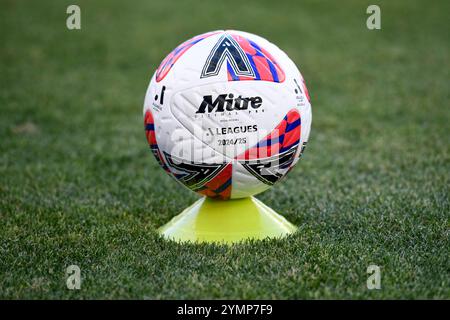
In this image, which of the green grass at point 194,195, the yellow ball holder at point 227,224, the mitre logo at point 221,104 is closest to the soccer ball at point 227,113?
the mitre logo at point 221,104

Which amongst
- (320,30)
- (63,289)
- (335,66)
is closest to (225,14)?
(320,30)

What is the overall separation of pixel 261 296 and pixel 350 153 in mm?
3606

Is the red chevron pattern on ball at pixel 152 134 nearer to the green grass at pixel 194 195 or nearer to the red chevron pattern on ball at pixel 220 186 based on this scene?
the red chevron pattern on ball at pixel 220 186

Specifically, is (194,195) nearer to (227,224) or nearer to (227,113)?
(227,224)

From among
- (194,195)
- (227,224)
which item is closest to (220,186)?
(227,224)

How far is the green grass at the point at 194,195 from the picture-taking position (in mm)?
3992

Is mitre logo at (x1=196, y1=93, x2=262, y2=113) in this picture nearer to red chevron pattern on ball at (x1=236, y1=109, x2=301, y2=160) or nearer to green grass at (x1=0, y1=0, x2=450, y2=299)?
red chevron pattern on ball at (x1=236, y1=109, x2=301, y2=160)

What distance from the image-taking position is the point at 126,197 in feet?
19.0

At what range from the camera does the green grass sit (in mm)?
3992

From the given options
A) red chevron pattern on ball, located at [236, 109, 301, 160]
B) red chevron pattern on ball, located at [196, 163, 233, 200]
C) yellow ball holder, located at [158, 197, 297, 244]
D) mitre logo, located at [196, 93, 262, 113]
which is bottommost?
yellow ball holder, located at [158, 197, 297, 244]

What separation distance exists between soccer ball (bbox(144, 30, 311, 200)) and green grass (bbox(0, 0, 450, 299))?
537mm

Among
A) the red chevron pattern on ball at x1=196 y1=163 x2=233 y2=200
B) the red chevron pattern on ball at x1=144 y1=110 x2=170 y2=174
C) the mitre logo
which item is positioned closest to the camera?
the mitre logo

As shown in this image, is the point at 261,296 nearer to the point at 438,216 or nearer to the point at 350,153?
the point at 438,216

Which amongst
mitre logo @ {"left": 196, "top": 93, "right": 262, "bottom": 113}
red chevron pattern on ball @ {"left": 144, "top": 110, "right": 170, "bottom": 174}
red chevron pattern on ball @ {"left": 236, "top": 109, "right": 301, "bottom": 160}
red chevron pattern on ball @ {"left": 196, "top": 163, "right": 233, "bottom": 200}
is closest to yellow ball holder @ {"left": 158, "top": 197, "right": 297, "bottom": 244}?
red chevron pattern on ball @ {"left": 196, "top": 163, "right": 233, "bottom": 200}
